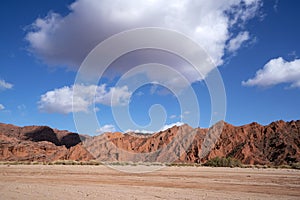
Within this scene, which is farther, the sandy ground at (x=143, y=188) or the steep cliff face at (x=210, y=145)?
the steep cliff face at (x=210, y=145)

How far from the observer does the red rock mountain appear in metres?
76.3

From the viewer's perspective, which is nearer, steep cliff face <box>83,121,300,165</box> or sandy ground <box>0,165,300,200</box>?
sandy ground <box>0,165,300,200</box>

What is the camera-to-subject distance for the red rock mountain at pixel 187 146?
250 feet

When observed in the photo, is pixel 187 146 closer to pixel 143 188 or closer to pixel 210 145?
pixel 210 145

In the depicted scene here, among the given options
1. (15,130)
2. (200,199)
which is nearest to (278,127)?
(200,199)

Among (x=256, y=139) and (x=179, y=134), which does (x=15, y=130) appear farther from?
(x=256, y=139)

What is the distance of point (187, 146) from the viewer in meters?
92.0

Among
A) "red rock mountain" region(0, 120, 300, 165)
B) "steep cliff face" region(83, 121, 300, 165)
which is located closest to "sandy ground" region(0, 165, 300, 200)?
"steep cliff face" region(83, 121, 300, 165)

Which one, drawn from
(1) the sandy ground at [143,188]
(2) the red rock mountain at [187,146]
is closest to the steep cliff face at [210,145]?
(2) the red rock mountain at [187,146]

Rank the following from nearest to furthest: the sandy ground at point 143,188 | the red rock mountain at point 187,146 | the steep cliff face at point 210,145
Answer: the sandy ground at point 143,188 → the steep cliff face at point 210,145 → the red rock mountain at point 187,146

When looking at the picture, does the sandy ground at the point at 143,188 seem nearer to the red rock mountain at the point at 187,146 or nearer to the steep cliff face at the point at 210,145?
the steep cliff face at the point at 210,145

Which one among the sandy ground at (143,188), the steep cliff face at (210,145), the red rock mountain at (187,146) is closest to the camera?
the sandy ground at (143,188)

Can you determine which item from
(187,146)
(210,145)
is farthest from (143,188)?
(210,145)

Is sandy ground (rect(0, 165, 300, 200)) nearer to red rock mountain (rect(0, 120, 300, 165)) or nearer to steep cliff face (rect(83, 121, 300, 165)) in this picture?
steep cliff face (rect(83, 121, 300, 165))
